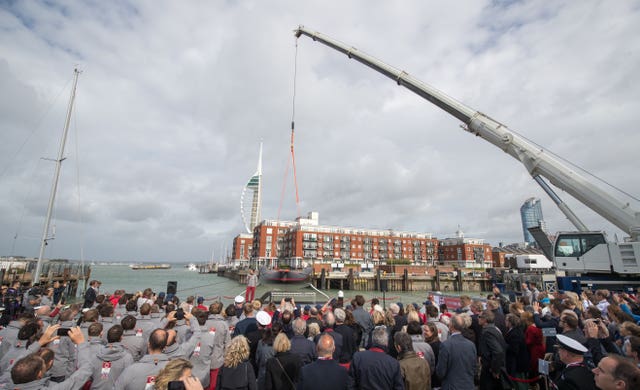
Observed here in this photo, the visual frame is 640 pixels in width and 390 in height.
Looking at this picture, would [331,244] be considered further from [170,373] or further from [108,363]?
[170,373]

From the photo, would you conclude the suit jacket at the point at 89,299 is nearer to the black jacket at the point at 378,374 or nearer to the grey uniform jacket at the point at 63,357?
the grey uniform jacket at the point at 63,357

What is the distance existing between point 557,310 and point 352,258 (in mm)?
92636

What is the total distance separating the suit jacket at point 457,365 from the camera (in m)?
4.49

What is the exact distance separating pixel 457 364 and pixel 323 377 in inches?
94.8

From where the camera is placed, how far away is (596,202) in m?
15.4

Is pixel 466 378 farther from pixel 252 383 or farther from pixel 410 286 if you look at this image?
pixel 410 286

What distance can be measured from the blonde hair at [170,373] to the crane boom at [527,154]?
2022cm

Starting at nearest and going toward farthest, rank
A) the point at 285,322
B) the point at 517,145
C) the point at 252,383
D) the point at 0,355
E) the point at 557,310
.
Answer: the point at 252,383 → the point at 0,355 → the point at 285,322 → the point at 557,310 → the point at 517,145

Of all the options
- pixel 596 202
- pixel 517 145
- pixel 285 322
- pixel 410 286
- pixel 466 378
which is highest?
pixel 517 145

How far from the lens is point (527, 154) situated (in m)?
17.2

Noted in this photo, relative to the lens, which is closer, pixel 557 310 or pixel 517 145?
pixel 557 310

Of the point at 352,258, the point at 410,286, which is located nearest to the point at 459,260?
the point at 352,258

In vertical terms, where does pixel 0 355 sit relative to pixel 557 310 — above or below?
below

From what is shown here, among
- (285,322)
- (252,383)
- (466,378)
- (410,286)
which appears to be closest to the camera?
(252,383)
